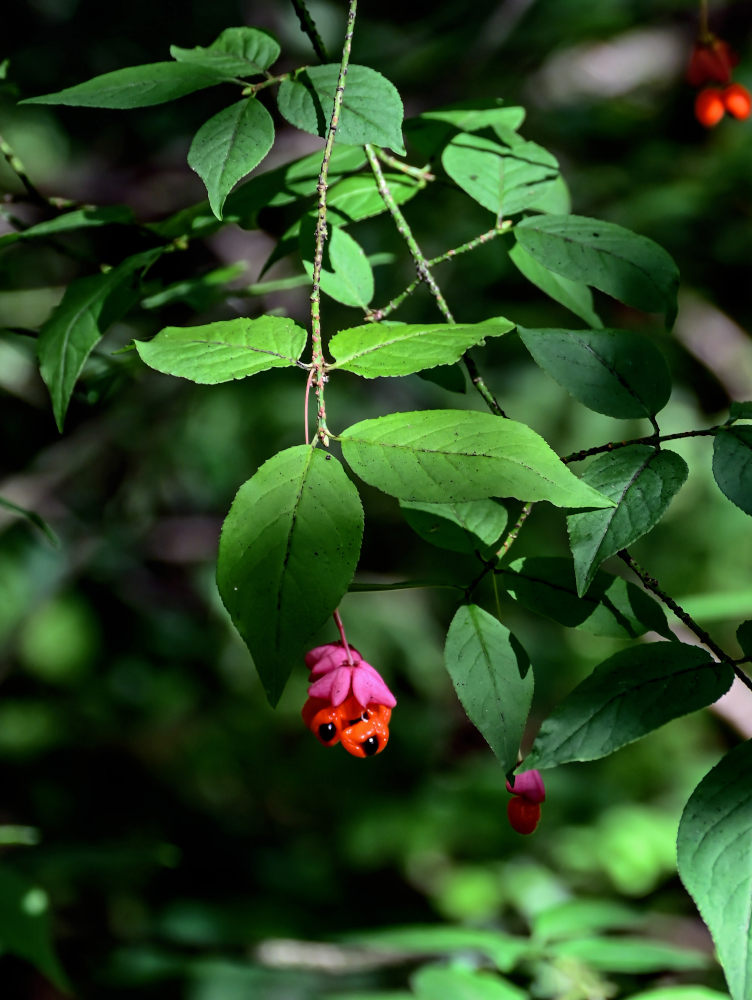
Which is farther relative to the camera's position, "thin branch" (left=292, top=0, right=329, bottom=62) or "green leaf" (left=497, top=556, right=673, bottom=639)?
"thin branch" (left=292, top=0, right=329, bottom=62)

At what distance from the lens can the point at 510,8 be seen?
10.2ft

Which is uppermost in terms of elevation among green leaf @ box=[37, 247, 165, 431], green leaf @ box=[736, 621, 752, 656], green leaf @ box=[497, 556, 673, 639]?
green leaf @ box=[37, 247, 165, 431]

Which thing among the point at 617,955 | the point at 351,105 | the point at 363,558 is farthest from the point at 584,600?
the point at 363,558

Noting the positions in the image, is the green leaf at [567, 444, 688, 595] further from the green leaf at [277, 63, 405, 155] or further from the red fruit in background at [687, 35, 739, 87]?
the red fruit in background at [687, 35, 739, 87]

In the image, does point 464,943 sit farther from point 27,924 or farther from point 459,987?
point 27,924

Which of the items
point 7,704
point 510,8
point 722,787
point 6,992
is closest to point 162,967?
point 6,992

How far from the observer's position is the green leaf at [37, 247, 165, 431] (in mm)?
803

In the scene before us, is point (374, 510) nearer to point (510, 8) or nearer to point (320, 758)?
point (320, 758)

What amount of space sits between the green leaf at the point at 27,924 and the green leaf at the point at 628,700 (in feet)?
A: 2.85

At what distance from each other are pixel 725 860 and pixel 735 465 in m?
0.27

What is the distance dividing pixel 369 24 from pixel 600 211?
44.6 inches

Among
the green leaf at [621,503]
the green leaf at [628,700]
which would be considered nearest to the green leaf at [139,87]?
the green leaf at [621,503]

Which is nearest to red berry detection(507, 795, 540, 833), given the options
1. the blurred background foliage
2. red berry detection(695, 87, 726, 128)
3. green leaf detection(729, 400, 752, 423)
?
green leaf detection(729, 400, 752, 423)

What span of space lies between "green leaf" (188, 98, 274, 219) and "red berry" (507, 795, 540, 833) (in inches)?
22.3
